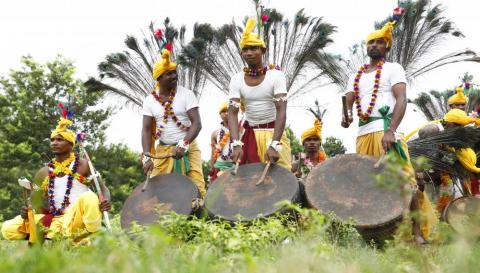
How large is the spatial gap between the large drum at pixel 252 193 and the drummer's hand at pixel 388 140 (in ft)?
2.58

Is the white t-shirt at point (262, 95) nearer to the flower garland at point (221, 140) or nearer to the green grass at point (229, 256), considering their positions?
the flower garland at point (221, 140)

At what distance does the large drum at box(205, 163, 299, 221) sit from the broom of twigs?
2563 millimetres

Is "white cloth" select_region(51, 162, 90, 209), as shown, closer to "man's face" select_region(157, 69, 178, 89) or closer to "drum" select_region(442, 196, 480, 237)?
"man's face" select_region(157, 69, 178, 89)

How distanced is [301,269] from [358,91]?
4081 millimetres

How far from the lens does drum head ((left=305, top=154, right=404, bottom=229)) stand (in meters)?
5.05

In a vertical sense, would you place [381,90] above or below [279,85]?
below

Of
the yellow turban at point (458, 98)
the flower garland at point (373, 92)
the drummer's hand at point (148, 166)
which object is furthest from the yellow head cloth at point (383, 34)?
the yellow turban at point (458, 98)

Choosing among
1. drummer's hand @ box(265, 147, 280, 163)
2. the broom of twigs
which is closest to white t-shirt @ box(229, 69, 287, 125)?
drummer's hand @ box(265, 147, 280, 163)

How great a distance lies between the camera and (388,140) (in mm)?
5477

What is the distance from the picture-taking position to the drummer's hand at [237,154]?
5867 millimetres

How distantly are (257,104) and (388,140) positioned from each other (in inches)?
50.4

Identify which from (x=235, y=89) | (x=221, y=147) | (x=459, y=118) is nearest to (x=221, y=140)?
(x=221, y=147)

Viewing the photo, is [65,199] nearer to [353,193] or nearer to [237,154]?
[237,154]

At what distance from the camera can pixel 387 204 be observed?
509 centimetres
